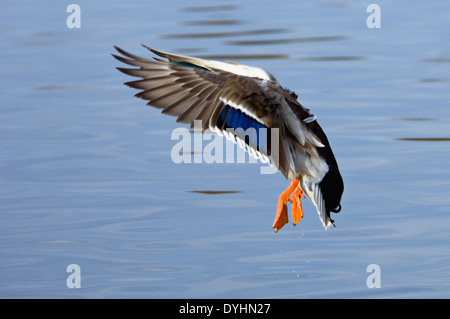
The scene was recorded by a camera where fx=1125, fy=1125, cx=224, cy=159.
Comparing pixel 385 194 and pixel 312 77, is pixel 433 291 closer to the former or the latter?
pixel 385 194

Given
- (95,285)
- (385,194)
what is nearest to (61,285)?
(95,285)

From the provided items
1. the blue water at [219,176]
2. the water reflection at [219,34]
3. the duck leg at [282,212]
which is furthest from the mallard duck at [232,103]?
the water reflection at [219,34]

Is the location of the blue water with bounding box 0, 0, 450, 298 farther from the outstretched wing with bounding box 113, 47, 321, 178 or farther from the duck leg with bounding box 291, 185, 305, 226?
the outstretched wing with bounding box 113, 47, 321, 178

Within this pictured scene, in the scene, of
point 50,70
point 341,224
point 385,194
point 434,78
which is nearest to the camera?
point 341,224

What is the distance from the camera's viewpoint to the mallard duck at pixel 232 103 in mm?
6570

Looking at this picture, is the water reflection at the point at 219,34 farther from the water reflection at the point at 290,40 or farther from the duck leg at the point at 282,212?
the duck leg at the point at 282,212

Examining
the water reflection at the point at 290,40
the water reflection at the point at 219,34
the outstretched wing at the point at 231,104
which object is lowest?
the outstretched wing at the point at 231,104

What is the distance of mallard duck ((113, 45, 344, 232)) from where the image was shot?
6.57m

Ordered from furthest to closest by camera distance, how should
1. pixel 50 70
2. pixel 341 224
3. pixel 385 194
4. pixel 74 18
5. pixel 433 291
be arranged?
pixel 74 18, pixel 50 70, pixel 385 194, pixel 341 224, pixel 433 291

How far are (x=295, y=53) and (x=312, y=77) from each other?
1.15 metres

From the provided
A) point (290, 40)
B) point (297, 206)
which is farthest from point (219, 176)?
point (290, 40)

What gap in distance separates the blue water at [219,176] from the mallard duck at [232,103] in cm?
87

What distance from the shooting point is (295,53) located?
12852 mm

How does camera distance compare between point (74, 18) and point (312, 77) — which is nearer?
point (312, 77)
